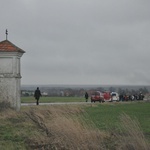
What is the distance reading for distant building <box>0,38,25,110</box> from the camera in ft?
95.1

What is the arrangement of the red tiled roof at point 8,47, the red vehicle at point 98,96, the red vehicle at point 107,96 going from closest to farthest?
1. the red tiled roof at point 8,47
2. the red vehicle at point 98,96
3. the red vehicle at point 107,96

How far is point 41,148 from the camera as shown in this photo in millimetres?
11898

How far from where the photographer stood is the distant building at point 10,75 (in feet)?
95.1

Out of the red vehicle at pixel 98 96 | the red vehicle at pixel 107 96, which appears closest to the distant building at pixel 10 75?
the red vehicle at pixel 98 96

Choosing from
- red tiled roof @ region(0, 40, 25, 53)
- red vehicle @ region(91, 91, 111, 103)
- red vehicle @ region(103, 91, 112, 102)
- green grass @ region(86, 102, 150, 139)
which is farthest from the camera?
red vehicle @ region(103, 91, 112, 102)

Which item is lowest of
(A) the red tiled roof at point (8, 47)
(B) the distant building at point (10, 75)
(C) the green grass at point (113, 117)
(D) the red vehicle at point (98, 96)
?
(C) the green grass at point (113, 117)

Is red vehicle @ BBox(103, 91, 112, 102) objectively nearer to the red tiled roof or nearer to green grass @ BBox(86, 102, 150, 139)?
green grass @ BBox(86, 102, 150, 139)

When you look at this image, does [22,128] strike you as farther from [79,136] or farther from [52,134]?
[79,136]

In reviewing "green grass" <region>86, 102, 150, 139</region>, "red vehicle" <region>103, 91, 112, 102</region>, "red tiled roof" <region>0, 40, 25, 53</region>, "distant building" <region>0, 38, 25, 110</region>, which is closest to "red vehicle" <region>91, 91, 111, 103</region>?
"red vehicle" <region>103, 91, 112, 102</region>

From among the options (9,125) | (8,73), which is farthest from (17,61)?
(9,125)

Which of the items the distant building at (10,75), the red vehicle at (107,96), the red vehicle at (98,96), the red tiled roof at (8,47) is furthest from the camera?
the red vehicle at (107,96)

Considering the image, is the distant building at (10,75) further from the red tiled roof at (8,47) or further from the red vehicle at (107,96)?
the red vehicle at (107,96)

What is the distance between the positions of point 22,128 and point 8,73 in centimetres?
1179

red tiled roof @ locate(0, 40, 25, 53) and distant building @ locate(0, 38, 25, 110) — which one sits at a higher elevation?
red tiled roof @ locate(0, 40, 25, 53)
